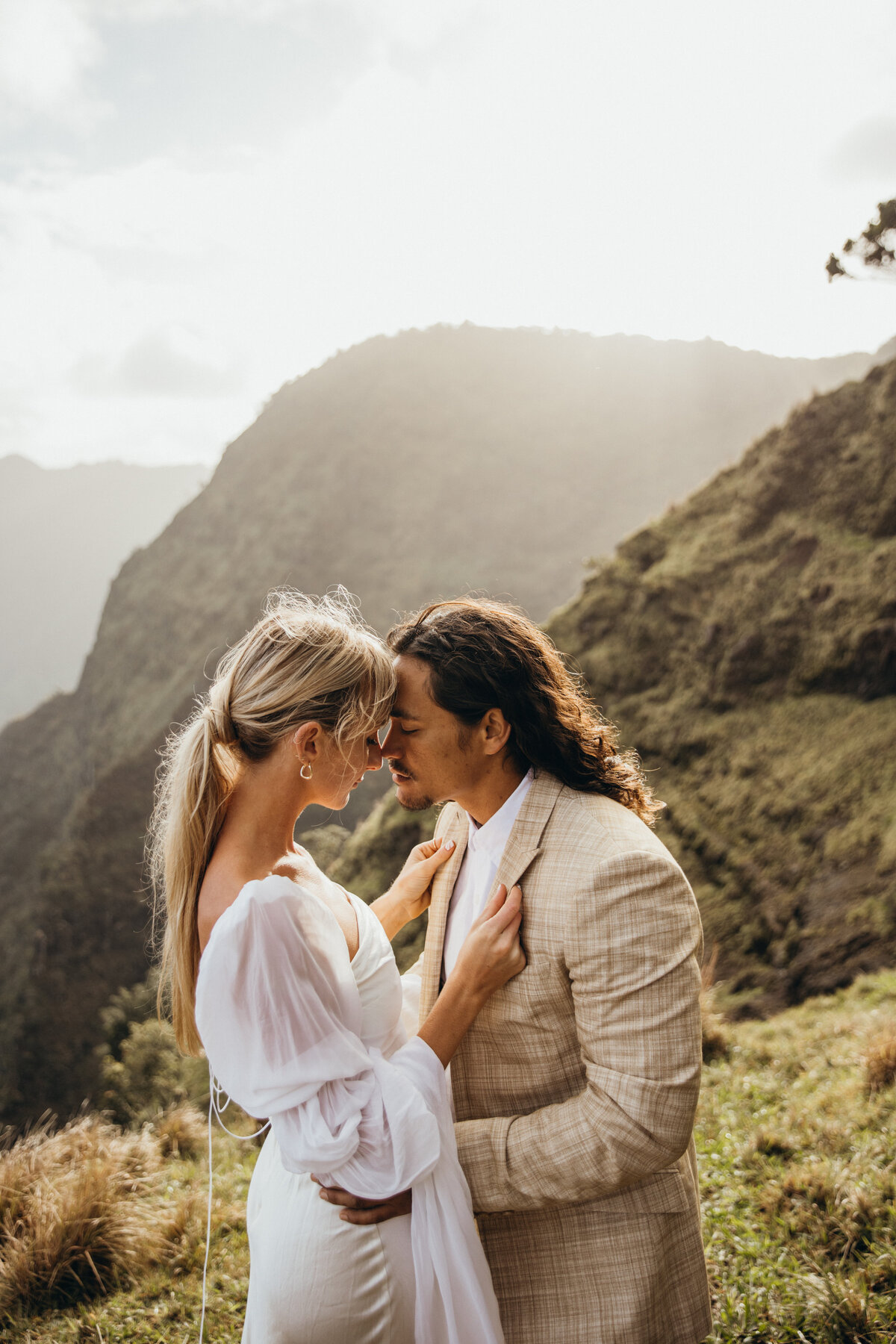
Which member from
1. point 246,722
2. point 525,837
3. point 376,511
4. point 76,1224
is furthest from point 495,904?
point 376,511

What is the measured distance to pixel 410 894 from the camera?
293cm

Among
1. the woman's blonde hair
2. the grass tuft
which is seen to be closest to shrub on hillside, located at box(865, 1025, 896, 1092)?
the woman's blonde hair

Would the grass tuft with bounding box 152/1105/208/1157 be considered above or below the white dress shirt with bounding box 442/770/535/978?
below

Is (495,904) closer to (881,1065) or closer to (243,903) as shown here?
(243,903)

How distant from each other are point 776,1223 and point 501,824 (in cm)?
271

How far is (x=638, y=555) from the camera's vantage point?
12.1 metres

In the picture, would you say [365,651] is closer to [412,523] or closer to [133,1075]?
[133,1075]

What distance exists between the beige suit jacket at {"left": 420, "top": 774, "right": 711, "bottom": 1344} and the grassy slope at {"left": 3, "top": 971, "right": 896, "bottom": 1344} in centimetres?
126

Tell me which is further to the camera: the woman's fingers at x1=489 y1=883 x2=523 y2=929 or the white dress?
the woman's fingers at x1=489 y1=883 x2=523 y2=929

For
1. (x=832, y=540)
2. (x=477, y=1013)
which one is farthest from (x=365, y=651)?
(x=832, y=540)

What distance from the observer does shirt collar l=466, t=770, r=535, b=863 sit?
8.49ft

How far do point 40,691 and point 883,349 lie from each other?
541 ft

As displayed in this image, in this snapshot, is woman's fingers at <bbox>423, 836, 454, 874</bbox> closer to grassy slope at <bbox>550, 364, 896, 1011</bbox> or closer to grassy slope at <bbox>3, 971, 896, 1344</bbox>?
grassy slope at <bbox>3, 971, 896, 1344</bbox>

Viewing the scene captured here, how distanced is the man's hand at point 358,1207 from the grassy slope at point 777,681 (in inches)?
236
